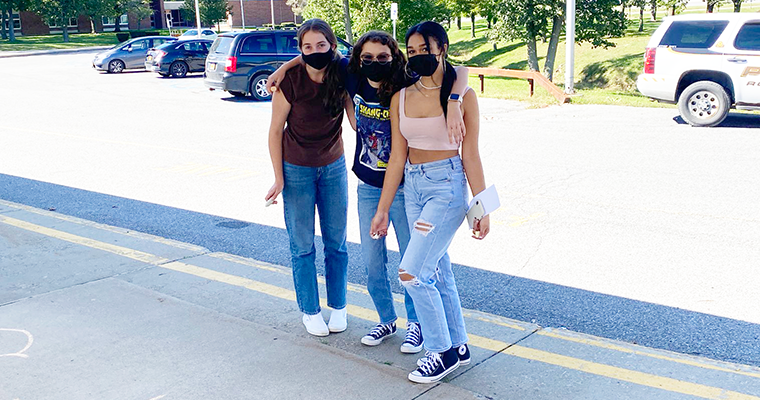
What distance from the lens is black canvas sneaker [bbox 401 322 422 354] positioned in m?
4.26

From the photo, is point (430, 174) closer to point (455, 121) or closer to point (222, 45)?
point (455, 121)

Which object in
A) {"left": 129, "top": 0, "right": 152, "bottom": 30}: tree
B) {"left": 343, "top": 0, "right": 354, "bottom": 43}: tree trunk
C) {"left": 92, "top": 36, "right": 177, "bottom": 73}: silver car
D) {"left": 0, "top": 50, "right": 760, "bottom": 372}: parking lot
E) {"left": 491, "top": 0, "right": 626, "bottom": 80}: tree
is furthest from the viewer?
{"left": 129, "top": 0, "right": 152, "bottom": 30}: tree

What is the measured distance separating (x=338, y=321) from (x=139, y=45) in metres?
29.7

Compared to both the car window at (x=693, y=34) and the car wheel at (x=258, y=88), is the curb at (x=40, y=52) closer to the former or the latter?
the car wheel at (x=258, y=88)

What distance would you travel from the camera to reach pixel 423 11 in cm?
4219

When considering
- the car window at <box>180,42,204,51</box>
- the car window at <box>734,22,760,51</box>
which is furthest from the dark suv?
the car window at <box>734,22,760,51</box>

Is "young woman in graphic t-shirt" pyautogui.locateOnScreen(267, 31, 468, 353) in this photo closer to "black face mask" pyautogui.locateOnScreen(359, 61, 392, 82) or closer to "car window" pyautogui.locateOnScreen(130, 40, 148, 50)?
"black face mask" pyautogui.locateOnScreen(359, 61, 392, 82)

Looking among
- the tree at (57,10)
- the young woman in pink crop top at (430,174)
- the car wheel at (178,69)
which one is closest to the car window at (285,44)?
the car wheel at (178,69)

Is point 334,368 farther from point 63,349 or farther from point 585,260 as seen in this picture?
point 585,260

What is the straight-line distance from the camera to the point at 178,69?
2750cm

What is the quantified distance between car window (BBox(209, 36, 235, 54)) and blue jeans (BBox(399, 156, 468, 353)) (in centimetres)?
1674

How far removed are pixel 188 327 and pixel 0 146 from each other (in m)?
9.76

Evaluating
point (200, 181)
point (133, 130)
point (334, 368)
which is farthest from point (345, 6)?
point (334, 368)

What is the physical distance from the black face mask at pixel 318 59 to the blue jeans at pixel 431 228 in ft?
2.57
